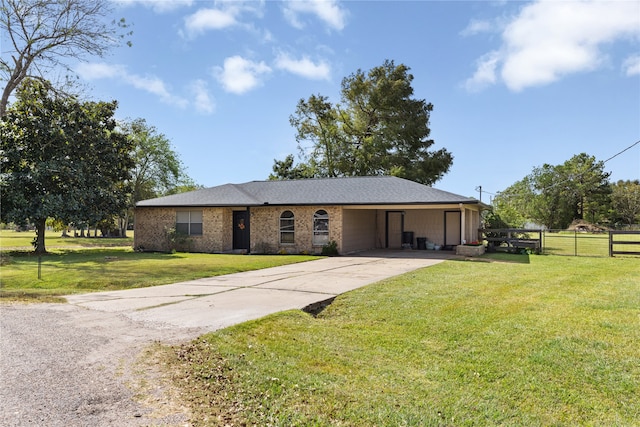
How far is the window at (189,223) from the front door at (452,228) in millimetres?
12653

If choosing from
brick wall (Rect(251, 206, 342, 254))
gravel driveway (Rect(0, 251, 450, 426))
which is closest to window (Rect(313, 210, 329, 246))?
brick wall (Rect(251, 206, 342, 254))

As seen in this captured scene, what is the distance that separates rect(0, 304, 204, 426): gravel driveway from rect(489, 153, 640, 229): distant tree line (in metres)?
60.4

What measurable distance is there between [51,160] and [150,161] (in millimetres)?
20415

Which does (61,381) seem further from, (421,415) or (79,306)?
(79,306)

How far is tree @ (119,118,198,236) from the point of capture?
3891 centimetres

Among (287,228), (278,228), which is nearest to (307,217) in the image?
(287,228)

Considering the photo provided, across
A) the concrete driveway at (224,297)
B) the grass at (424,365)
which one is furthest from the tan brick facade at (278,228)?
the grass at (424,365)

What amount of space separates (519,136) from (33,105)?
101ft

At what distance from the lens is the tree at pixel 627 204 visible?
5984 centimetres

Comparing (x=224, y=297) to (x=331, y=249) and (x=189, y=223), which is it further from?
(x=189, y=223)

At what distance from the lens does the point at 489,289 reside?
8.92m

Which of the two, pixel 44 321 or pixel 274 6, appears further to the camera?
pixel 274 6

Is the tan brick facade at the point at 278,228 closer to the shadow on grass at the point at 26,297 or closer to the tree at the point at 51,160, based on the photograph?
the tree at the point at 51,160

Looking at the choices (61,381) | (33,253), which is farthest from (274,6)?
(33,253)
